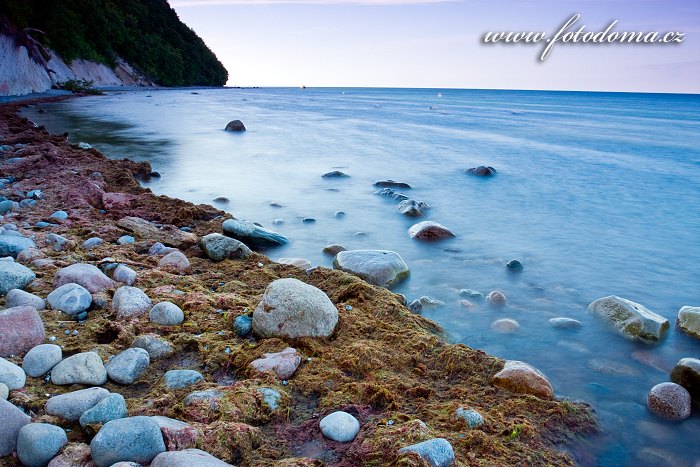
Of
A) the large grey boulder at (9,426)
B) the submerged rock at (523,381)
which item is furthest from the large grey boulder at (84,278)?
the submerged rock at (523,381)

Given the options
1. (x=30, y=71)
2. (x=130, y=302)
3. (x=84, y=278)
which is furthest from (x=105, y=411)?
(x=30, y=71)

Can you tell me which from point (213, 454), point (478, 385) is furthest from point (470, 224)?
point (213, 454)

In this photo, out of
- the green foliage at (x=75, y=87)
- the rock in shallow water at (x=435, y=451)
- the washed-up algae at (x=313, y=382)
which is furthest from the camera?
the green foliage at (x=75, y=87)

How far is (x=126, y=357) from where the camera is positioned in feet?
8.57

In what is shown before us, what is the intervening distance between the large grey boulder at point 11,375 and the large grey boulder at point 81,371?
128 millimetres

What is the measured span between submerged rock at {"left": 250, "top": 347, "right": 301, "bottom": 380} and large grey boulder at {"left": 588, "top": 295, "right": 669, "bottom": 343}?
2.50m

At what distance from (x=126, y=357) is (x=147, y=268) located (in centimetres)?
151

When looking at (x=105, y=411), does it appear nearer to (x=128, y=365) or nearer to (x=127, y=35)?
(x=128, y=365)

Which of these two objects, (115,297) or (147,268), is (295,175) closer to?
(147,268)

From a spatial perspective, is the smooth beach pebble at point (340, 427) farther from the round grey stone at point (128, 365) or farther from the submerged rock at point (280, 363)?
the round grey stone at point (128, 365)

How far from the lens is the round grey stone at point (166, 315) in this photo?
3.11m

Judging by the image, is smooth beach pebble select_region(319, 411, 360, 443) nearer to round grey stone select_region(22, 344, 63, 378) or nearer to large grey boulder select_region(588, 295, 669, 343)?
round grey stone select_region(22, 344, 63, 378)

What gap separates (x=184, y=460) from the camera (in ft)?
5.79

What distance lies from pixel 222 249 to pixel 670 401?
3.50m
